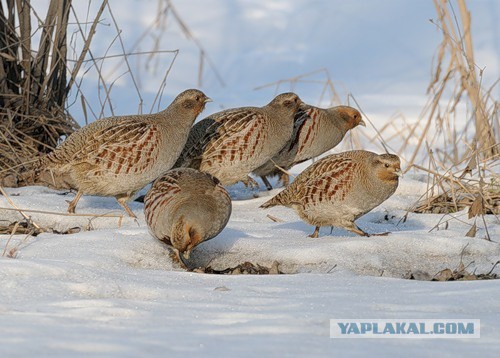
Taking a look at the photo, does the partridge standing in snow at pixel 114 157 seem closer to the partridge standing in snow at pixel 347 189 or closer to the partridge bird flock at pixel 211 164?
the partridge bird flock at pixel 211 164

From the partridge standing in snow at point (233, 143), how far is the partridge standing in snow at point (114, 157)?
75 cm

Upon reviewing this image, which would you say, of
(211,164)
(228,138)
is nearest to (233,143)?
(228,138)

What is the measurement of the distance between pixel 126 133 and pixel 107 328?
3.25 m

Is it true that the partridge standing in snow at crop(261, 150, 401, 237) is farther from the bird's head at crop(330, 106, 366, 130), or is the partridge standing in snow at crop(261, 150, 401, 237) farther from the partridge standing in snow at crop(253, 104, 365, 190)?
the bird's head at crop(330, 106, 366, 130)

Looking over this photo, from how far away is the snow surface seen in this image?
239cm

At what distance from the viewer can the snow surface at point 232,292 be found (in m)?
2.39

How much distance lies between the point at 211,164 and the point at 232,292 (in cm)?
340

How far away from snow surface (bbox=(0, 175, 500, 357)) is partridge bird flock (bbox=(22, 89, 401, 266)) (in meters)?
0.21

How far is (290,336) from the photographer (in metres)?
2.47

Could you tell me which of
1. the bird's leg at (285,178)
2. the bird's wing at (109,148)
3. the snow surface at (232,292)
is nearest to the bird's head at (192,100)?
the bird's wing at (109,148)

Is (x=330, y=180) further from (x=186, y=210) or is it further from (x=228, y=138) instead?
(x=228, y=138)

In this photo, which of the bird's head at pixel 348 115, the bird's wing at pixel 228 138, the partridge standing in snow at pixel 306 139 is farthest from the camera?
the bird's head at pixel 348 115

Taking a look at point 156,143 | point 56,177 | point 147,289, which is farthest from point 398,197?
point 147,289

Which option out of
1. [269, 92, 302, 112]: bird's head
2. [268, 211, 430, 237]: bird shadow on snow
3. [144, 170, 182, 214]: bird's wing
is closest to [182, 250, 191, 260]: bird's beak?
[144, 170, 182, 214]: bird's wing
